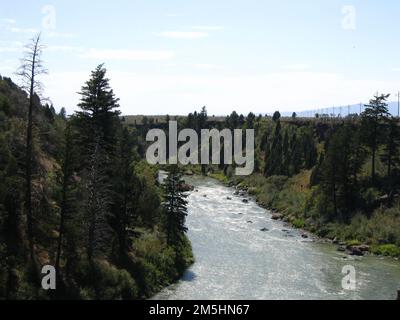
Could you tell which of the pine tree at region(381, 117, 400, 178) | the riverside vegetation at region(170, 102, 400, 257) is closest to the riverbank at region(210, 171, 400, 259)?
the riverside vegetation at region(170, 102, 400, 257)

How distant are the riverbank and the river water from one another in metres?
2.68

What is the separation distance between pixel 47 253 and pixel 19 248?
8.58 ft

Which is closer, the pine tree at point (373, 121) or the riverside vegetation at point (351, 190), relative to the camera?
the riverside vegetation at point (351, 190)

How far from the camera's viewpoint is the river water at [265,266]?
42656 millimetres

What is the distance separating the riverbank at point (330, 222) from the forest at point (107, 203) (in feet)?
0.62

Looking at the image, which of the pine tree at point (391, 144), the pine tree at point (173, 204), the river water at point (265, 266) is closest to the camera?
the river water at point (265, 266)

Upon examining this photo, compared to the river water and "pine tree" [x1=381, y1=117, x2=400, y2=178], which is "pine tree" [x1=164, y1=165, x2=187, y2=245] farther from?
"pine tree" [x1=381, y1=117, x2=400, y2=178]

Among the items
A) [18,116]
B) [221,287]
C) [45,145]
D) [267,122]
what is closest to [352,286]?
[221,287]

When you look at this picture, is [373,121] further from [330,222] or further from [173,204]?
[173,204]

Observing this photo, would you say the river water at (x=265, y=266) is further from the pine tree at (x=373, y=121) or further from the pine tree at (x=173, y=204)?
the pine tree at (x=373, y=121)

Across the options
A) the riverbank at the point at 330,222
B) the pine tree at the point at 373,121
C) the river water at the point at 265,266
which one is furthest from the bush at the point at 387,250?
the pine tree at the point at 373,121

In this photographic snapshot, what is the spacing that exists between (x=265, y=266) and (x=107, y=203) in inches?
641

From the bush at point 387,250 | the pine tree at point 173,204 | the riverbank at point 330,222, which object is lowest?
the bush at point 387,250
